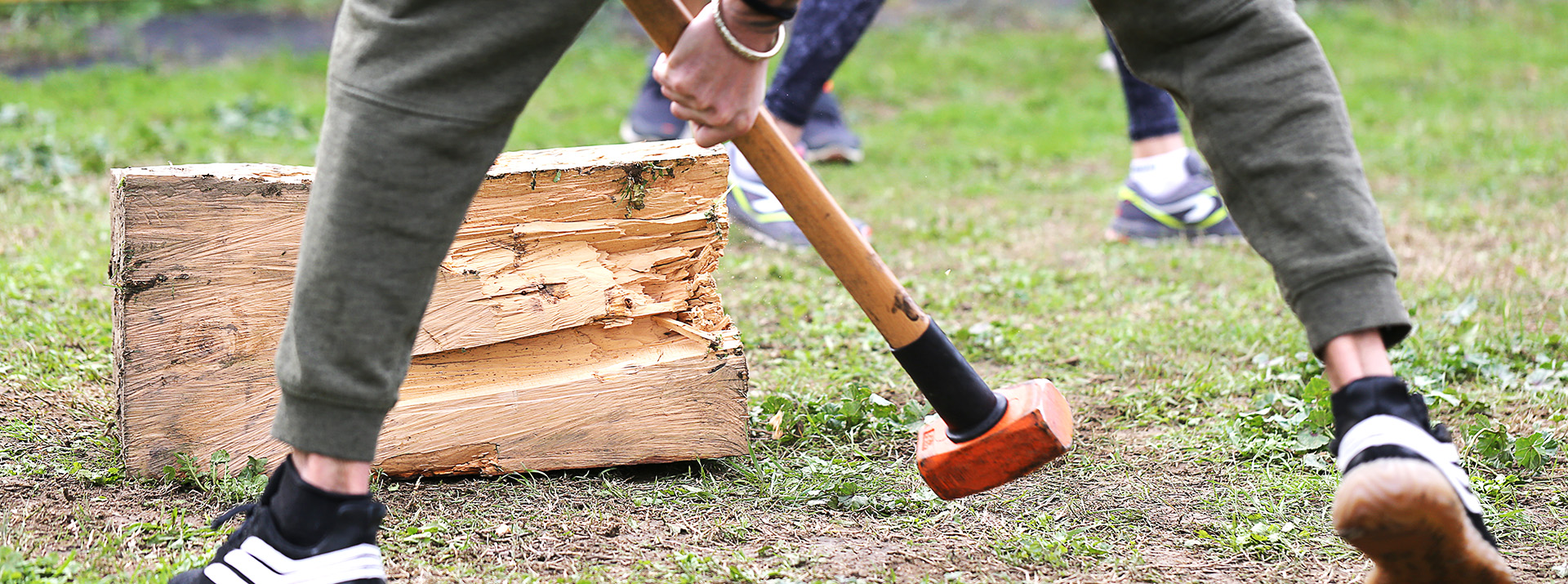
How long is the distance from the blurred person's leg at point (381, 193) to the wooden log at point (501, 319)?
676 millimetres

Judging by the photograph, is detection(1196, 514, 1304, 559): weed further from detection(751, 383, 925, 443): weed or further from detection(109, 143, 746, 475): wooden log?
detection(109, 143, 746, 475): wooden log

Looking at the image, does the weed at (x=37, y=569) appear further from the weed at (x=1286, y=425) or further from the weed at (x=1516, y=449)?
the weed at (x=1516, y=449)

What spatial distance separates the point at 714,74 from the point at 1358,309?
0.84 metres

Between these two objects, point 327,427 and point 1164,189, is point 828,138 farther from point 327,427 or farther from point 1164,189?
point 327,427

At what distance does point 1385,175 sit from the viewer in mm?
5262

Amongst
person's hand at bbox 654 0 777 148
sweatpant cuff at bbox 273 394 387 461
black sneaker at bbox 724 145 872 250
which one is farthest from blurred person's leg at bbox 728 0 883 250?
sweatpant cuff at bbox 273 394 387 461

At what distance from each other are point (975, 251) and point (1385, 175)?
2350 mm

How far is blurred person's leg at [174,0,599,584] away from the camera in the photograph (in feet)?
4.49

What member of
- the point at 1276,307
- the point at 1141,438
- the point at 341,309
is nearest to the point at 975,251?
the point at 1276,307

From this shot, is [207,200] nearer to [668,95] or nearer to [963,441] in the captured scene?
[668,95]

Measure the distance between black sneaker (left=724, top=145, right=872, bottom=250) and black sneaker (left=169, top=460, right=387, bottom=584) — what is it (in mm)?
2625

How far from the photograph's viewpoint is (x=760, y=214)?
418 centimetres

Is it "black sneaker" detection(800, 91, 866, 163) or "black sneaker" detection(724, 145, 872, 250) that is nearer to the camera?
"black sneaker" detection(724, 145, 872, 250)

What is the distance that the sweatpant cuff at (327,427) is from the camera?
143 cm
